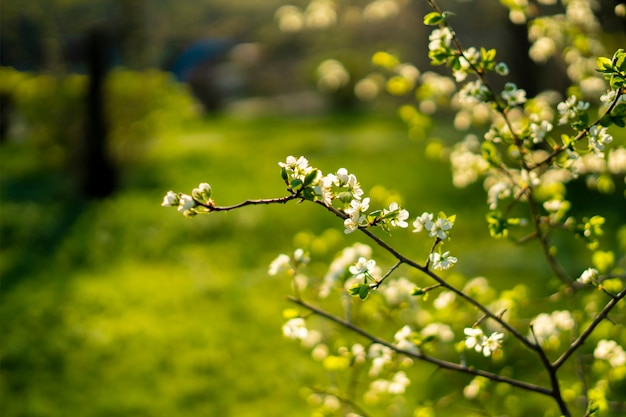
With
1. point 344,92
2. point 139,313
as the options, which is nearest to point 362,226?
point 139,313

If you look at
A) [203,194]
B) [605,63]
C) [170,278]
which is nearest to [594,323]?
[605,63]

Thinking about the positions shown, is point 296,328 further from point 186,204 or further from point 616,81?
point 616,81

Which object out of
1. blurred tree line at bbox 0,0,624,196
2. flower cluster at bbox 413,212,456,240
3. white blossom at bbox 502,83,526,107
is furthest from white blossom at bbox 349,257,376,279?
blurred tree line at bbox 0,0,624,196

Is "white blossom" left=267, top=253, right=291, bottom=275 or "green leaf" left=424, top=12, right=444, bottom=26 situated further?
"white blossom" left=267, top=253, right=291, bottom=275

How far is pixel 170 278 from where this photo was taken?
646 centimetres

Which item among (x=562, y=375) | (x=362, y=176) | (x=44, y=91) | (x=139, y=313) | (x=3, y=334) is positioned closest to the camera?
(x=562, y=375)

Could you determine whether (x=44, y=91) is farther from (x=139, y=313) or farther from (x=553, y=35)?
(x=553, y=35)

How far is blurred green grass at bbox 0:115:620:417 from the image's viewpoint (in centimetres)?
472

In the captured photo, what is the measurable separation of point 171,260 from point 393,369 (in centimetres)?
472

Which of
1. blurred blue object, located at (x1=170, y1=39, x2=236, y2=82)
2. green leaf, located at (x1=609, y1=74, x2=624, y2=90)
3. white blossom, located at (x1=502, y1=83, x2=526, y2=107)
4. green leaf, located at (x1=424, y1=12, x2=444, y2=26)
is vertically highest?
blurred blue object, located at (x1=170, y1=39, x2=236, y2=82)

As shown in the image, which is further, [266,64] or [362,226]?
[266,64]

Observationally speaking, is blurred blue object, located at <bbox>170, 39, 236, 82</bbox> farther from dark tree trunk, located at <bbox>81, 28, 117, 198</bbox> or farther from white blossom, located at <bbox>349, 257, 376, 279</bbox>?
white blossom, located at <bbox>349, 257, 376, 279</bbox>

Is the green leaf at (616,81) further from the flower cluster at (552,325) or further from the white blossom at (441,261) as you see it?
the flower cluster at (552,325)

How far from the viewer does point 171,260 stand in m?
6.92
